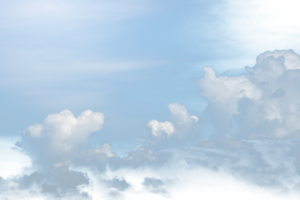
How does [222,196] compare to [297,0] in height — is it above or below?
below

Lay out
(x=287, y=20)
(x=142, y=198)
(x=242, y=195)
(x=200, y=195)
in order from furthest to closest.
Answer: (x=142, y=198) → (x=200, y=195) → (x=242, y=195) → (x=287, y=20)

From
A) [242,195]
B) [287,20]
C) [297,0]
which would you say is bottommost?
[242,195]

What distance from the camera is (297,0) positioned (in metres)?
25.8

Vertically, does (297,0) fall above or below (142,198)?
above

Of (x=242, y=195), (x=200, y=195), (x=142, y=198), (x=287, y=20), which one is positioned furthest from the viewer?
(x=142, y=198)

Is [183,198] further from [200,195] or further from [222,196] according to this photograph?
[222,196]

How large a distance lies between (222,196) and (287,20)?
6459cm

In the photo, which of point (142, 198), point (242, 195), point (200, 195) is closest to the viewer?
point (242, 195)

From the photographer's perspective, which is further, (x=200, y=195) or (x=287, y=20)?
(x=200, y=195)

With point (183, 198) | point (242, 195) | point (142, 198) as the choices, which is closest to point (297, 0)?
point (242, 195)

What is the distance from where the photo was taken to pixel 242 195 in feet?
249

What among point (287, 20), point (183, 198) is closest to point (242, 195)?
point (183, 198)

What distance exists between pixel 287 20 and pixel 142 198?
84.0 m

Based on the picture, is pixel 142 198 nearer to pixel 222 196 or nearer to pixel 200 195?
pixel 200 195
